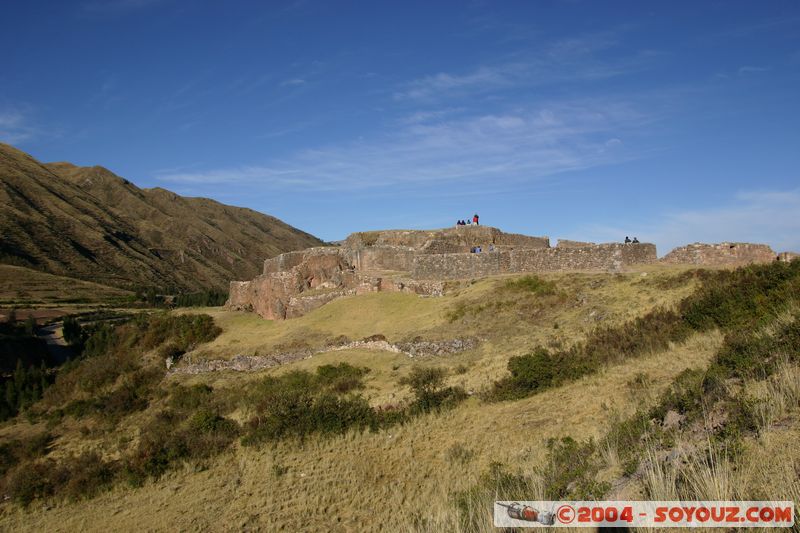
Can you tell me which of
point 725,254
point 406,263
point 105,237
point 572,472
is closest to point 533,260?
point 725,254

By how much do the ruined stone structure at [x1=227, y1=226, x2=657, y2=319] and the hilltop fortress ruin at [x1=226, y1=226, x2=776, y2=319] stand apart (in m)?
0.04

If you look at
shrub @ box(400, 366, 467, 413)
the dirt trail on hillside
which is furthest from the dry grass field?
shrub @ box(400, 366, 467, 413)

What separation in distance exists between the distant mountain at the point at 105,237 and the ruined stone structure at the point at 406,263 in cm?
9755

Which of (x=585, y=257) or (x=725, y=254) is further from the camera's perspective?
(x=585, y=257)

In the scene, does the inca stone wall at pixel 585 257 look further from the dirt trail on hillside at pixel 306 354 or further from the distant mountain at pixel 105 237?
the distant mountain at pixel 105 237

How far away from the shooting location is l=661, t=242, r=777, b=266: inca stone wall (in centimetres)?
1775

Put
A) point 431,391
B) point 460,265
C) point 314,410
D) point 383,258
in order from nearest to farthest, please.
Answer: point 431,391 < point 314,410 < point 460,265 < point 383,258

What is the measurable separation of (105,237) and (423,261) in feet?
442

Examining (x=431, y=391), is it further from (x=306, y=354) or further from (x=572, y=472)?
(x=306, y=354)

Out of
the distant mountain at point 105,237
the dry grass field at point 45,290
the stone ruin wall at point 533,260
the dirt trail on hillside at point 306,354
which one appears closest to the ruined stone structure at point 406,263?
the stone ruin wall at point 533,260

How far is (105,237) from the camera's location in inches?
5281

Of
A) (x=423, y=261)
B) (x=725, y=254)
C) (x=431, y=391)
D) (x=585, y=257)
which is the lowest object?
(x=431, y=391)

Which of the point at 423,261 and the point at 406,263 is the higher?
the point at 406,263

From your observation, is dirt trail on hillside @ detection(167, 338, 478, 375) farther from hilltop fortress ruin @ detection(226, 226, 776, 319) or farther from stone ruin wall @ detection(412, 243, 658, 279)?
stone ruin wall @ detection(412, 243, 658, 279)
